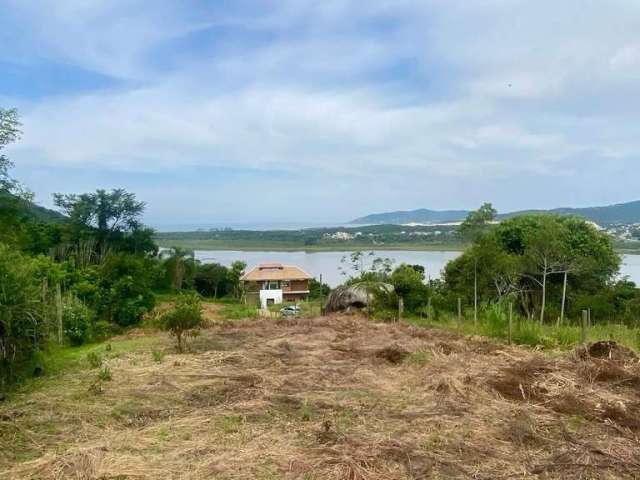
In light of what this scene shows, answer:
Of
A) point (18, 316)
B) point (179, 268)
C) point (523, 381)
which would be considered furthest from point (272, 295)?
point (523, 381)

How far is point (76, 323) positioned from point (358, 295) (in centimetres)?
688

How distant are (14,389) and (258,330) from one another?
4.86 m

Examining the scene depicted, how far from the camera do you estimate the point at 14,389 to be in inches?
241

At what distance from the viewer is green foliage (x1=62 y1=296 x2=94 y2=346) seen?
10000 mm

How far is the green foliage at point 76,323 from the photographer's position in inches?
394

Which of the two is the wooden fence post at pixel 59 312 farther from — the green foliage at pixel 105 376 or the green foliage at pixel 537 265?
the green foliage at pixel 537 265

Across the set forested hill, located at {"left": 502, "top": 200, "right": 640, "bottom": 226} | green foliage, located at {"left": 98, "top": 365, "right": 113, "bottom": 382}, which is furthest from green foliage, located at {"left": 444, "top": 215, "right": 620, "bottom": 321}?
forested hill, located at {"left": 502, "top": 200, "right": 640, "bottom": 226}

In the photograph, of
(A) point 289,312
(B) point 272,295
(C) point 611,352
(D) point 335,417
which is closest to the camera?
(D) point 335,417

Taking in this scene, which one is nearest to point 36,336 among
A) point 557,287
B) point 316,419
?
point 316,419

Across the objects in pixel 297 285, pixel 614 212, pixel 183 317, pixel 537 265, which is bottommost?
pixel 297 285

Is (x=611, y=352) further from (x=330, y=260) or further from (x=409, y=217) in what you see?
(x=409, y=217)

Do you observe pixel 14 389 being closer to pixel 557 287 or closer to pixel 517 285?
pixel 517 285

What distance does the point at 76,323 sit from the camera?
10.1m

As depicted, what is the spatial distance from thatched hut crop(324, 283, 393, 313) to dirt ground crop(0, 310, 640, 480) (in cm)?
636
